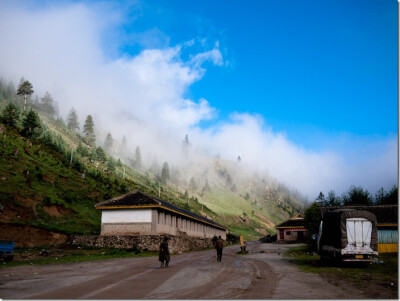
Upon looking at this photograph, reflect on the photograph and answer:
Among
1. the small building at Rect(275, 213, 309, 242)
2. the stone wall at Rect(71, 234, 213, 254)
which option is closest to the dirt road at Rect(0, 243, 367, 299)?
the stone wall at Rect(71, 234, 213, 254)

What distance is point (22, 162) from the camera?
44344 millimetres

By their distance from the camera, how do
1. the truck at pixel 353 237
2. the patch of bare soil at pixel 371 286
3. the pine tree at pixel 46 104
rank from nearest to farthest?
the patch of bare soil at pixel 371 286
the truck at pixel 353 237
the pine tree at pixel 46 104

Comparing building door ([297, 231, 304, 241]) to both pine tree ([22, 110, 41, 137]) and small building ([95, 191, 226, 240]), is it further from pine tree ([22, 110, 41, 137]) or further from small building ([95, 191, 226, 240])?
pine tree ([22, 110, 41, 137])

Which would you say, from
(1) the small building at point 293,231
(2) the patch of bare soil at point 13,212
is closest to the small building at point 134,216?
(2) the patch of bare soil at point 13,212

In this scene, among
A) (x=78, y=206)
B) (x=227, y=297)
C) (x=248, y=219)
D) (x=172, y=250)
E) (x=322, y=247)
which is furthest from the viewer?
(x=248, y=219)

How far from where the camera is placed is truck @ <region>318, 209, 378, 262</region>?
17.2 m

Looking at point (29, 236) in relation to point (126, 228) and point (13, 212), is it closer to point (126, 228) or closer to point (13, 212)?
point (13, 212)

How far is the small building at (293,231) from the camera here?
64.4 m

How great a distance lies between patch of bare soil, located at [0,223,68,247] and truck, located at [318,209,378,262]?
24969 millimetres

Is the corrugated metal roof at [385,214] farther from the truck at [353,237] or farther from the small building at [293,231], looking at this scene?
the small building at [293,231]

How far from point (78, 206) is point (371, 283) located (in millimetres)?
37417

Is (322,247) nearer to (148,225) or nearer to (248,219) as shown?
(148,225)

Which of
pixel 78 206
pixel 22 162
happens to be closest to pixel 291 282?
pixel 78 206

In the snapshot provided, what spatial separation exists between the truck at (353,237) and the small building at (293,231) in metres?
48.1
